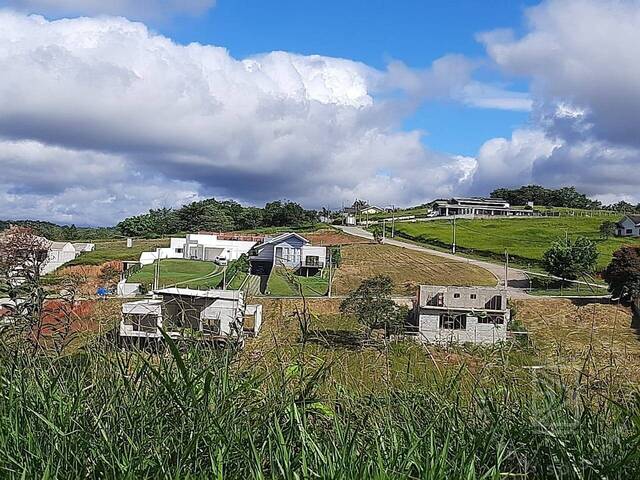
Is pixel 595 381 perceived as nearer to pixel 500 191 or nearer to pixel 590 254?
pixel 590 254

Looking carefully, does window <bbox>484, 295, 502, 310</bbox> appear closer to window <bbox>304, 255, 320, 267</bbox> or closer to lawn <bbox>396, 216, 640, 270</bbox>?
window <bbox>304, 255, 320, 267</bbox>

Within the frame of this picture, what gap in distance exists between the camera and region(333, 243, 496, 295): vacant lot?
4120 centimetres

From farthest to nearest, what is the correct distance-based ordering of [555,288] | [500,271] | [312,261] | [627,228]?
[627,228]
[500,271]
[312,261]
[555,288]

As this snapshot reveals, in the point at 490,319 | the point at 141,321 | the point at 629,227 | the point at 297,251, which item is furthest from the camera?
Answer: the point at 629,227

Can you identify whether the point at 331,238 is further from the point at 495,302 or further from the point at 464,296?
the point at 495,302

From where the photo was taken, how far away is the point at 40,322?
10.7 ft

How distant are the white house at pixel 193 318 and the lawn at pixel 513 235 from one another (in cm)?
4746

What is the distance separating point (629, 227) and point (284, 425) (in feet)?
251

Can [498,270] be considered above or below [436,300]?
below

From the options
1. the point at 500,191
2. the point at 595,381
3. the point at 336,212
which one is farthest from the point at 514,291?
the point at 500,191

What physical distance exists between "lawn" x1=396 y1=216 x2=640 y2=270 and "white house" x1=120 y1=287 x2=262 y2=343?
156ft

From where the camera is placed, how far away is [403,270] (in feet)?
150

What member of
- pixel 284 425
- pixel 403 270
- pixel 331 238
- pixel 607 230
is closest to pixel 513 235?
pixel 607 230

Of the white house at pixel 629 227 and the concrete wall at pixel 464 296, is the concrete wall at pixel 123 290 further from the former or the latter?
the white house at pixel 629 227
